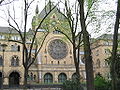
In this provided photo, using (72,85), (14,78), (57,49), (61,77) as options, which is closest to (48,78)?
(61,77)

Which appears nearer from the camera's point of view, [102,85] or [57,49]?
[102,85]

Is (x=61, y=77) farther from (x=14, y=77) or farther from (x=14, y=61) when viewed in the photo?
(x=14, y=61)

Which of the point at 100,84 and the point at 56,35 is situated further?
the point at 56,35

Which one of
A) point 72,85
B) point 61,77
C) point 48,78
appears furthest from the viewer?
point 61,77

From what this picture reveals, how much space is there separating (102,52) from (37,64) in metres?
22.3

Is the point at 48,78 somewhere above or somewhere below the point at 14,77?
below

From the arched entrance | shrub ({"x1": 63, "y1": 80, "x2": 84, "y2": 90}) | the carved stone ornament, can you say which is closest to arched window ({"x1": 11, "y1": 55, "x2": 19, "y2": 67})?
the arched entrance

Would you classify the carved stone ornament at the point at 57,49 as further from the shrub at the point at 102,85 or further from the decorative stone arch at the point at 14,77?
the shrub at the point at 102,85

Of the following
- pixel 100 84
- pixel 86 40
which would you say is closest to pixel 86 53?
pixel 86 40

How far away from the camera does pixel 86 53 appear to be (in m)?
13.9

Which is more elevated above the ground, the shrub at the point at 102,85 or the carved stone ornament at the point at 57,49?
the carved stone ornament at the point at 57,49

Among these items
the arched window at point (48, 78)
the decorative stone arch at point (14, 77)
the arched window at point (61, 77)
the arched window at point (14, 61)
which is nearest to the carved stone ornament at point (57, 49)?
the arched window at point (61, 77)

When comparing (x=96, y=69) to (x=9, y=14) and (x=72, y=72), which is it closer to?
(x=72, y=72)

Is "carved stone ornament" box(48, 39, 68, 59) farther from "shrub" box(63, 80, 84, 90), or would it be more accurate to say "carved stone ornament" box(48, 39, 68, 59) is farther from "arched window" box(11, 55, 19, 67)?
"shrub" box(63, 80, 84, 90)
